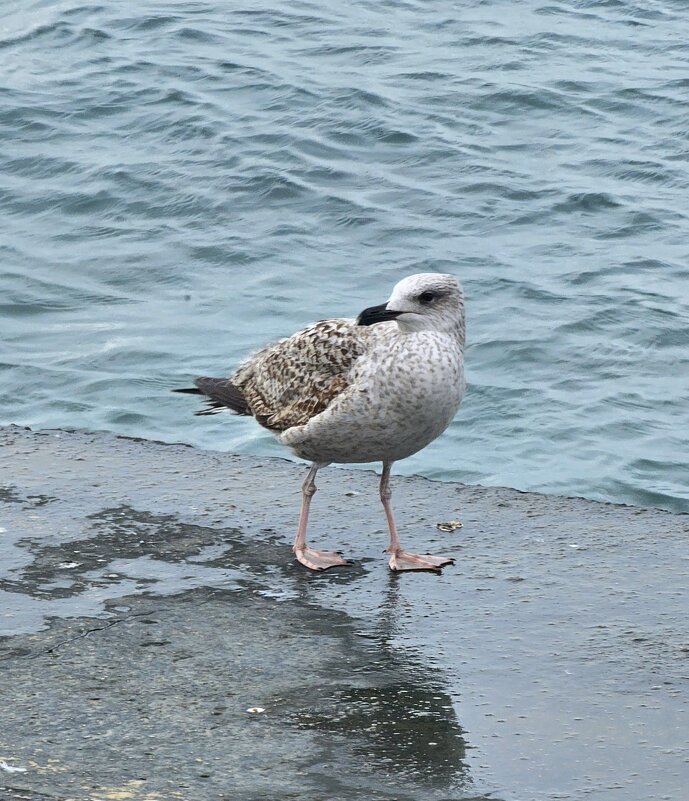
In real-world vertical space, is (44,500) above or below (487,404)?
above

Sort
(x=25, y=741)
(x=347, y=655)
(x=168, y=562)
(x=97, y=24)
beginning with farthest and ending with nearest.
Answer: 1. (x=97, y=24)
2. (x=168, y=562)
3. (x=347, y=655)
4. (x=25, y=741)

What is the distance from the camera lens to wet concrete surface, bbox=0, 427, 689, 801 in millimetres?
3873

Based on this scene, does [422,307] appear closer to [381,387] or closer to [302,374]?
[381,387]

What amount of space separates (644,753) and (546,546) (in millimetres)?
1722

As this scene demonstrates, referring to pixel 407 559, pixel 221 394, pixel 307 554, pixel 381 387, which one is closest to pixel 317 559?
pixel 307 554

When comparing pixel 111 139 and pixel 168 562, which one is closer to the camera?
pixel 168 562

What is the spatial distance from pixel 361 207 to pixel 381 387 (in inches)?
314

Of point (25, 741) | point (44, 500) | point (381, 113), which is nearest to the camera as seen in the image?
point (25, 741)

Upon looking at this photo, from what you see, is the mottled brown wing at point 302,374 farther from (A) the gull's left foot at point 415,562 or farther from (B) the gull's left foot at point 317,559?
(A) the gull's left foot at point 415,562

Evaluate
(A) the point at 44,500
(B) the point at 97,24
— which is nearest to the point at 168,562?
(A) the point at 44,500

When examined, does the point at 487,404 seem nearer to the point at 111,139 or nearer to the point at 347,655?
the point at 347,655

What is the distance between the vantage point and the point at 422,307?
5.46m

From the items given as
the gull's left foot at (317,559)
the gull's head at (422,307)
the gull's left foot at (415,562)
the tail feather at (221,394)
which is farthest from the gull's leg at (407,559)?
the tail feather at (221,394)

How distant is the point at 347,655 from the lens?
4648mm
